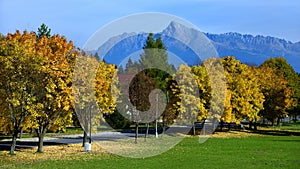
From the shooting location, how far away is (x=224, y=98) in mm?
56156

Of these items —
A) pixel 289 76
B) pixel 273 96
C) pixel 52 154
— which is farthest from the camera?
pixel 289 76

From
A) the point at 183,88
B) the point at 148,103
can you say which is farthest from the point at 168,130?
the point at 148,103

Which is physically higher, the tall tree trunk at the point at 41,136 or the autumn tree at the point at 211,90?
the autumn tree at the point at 211,90

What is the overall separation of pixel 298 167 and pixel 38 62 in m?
17.2

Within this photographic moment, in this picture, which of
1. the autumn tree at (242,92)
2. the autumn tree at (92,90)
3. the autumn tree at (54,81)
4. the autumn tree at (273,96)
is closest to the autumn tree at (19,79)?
the autumn tree at (54,81)

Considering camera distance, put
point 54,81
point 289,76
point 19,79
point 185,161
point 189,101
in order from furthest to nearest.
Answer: point 289,76 < point 189,101 < point 54,81 < point 19,79 < point 185,161

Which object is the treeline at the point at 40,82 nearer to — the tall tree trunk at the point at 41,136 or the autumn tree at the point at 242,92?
the tall tree trunk at the point at 41,136

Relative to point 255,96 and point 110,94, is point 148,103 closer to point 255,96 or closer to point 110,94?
point 110,94

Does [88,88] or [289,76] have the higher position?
[289,76]

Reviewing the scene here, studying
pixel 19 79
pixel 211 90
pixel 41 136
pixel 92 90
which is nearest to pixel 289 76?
Result: pixel 211 90

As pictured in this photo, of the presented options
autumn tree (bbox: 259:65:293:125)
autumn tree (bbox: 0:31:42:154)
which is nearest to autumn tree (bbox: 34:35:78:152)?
autumn tree (bbox: 0:31:42:154)

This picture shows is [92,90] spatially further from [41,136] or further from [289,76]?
[289,76]

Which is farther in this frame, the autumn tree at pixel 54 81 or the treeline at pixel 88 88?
the autumn tree at pixel 54 81

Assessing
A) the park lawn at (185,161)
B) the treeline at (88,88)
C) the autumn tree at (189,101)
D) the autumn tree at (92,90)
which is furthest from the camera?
the autumn tree at (189,101)
